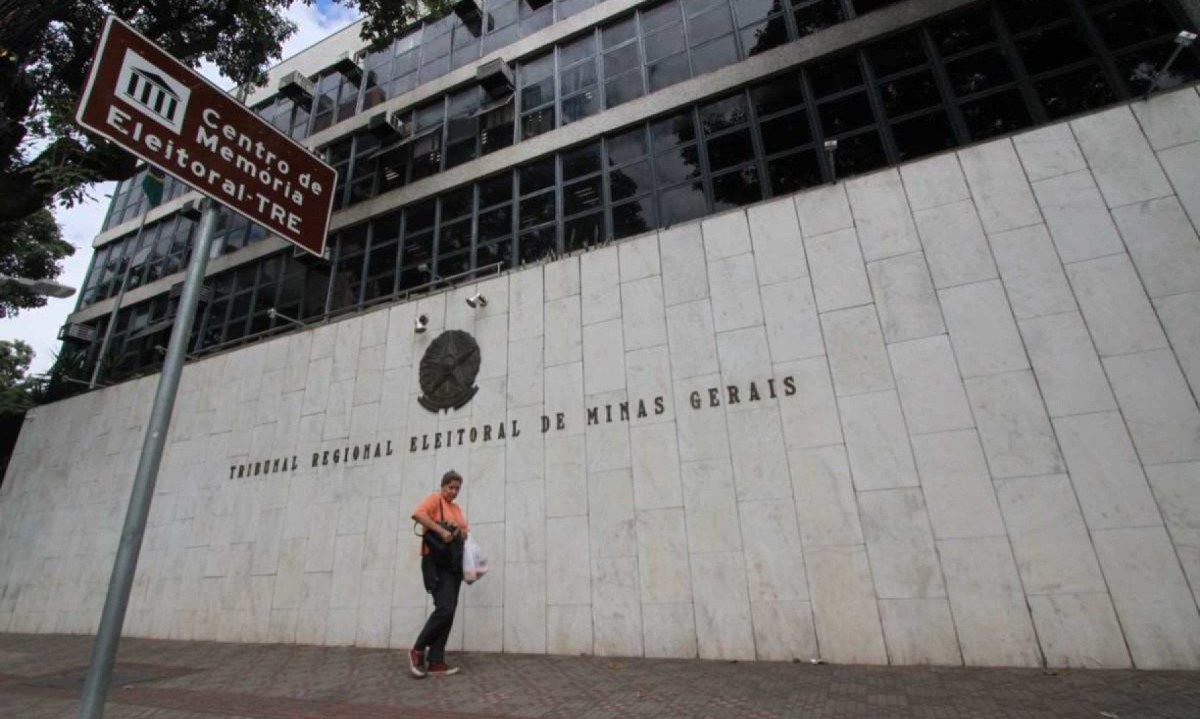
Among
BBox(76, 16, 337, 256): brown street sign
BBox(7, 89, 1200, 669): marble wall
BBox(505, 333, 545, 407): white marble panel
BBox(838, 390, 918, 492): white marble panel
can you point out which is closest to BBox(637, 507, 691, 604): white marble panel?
BBox(7, 89, 1200, 669): marble wall

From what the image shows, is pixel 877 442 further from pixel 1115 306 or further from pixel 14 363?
pixel 14 363

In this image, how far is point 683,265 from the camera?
9.21m

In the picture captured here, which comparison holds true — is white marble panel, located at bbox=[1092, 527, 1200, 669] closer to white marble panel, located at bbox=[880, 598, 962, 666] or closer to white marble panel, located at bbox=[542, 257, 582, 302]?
white marble panel, located at bbox=[880, 598, 962, 666]

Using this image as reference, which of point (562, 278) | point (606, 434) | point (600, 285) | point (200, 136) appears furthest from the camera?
point (562, 278)

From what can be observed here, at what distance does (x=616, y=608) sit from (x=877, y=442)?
13.4 ft

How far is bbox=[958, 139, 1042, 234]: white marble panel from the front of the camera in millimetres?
7594

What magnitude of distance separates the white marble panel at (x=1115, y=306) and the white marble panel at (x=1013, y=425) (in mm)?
980

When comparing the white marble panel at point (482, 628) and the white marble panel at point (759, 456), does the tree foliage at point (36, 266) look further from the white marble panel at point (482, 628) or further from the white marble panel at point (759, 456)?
the white marble panel at point (759, 456)

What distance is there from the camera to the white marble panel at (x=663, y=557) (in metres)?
7.61

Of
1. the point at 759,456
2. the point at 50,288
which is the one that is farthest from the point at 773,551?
the point at 50,288

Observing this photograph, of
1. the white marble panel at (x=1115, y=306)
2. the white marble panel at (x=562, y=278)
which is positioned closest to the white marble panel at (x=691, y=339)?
the white marble panel at (x=562, y=278)

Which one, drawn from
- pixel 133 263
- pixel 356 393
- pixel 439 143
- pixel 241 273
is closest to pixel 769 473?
pixel 356 393

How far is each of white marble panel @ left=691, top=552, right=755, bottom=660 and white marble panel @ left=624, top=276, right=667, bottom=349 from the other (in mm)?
3315

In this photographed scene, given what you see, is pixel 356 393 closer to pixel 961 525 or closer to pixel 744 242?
pixel 744 242
